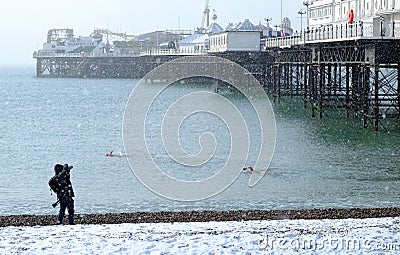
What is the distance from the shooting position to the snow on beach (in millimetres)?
12148

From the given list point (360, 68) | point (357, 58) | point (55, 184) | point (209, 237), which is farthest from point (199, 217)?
point (360, 68)

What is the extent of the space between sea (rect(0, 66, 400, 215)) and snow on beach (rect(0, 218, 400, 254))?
531 cm

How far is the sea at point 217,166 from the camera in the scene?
2019cm

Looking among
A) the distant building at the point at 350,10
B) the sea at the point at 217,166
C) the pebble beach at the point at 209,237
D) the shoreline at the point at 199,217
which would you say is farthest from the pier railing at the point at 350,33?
the pebble beach at the point at 209,237

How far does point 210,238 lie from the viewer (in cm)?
1277

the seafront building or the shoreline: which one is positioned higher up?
the seafront building

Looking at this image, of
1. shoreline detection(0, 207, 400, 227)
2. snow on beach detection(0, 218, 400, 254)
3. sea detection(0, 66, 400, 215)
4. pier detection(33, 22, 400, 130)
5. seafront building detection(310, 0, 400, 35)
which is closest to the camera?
snow on beach detection(0, 218, 400, 254)

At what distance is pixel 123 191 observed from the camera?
2191 cm

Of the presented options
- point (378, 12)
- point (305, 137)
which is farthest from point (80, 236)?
point (378, 12)

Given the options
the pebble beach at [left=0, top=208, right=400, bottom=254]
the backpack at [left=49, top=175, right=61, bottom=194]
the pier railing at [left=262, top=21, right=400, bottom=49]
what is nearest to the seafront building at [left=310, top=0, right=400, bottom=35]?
the pier railing at [left=262, top=21, right=400, bottom=49]

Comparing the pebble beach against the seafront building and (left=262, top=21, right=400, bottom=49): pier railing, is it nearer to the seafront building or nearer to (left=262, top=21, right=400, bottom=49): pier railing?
(left=262, top=21, right=400, bottom=49): pier railing

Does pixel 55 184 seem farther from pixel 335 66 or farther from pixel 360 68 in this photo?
pixel 335 66

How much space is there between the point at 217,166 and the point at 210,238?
14020 millimetres

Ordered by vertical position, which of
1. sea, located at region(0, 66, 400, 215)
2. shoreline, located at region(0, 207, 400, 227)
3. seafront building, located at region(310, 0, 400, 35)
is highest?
seafront building, located at region(310, 0, 400, 35)
